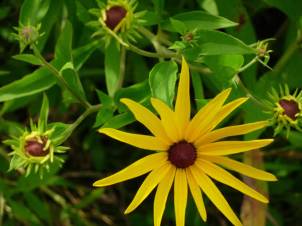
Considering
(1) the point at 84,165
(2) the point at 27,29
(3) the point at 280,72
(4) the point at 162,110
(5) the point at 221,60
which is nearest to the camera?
(4) the point at 162,110

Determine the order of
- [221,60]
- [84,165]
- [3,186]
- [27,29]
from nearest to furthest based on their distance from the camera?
[27,29], [221,60], [3,186], [84,165]

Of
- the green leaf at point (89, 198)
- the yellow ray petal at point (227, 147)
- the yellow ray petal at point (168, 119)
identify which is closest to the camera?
the yellow ray petal at point (168, 119)

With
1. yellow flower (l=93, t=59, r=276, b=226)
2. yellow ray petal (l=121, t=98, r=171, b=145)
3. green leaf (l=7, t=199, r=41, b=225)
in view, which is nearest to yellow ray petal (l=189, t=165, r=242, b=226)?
yellow flower (l=93, t=59, r=276, b=226)

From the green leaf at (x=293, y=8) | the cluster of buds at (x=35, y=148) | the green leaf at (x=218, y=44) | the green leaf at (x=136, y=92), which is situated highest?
the green leaf at (x=293, y=8)

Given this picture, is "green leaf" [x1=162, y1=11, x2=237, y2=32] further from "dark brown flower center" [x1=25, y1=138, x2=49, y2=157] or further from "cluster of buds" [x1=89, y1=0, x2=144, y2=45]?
"dark brown flower center" [x1=25, y1=138, x2=49, y2=157]

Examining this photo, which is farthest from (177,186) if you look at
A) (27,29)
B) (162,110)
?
(27,29)

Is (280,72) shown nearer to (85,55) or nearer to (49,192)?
(85,55)

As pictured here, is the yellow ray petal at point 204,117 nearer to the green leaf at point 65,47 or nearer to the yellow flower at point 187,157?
the yellow flower at point 187,157

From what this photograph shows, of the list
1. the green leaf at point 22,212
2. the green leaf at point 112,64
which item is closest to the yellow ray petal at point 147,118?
the green leaf at point 112,64
